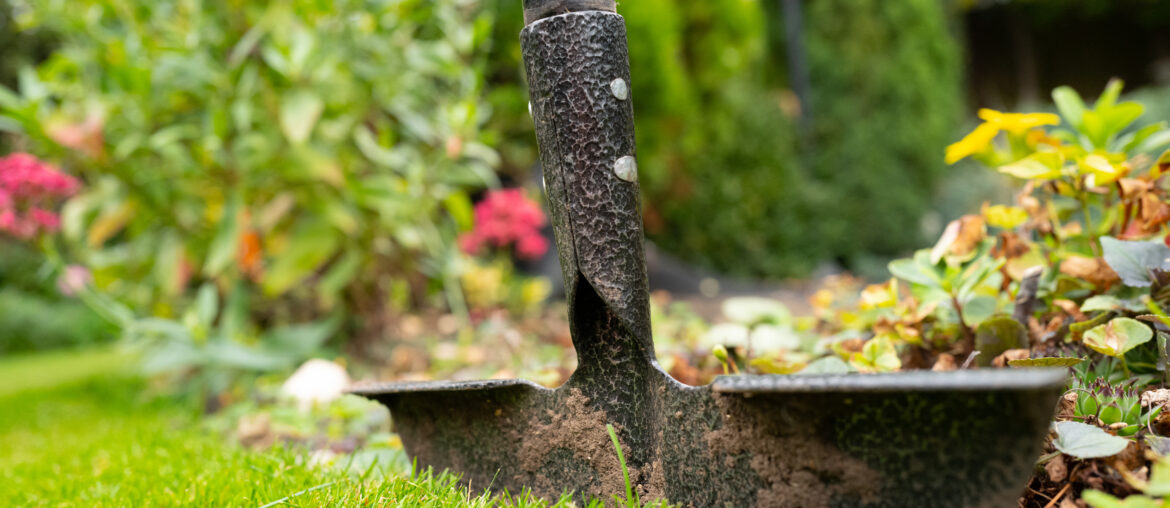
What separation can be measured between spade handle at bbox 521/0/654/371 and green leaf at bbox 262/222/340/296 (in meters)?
1.56

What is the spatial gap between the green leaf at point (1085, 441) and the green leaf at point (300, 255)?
202 cm

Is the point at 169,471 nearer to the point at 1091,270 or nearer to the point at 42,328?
the point at 1091,270

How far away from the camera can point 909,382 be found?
0.59 meters

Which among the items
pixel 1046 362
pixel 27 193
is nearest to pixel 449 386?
pixel 1046 362

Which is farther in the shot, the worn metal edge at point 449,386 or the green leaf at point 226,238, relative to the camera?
the green leaf at point 226,238

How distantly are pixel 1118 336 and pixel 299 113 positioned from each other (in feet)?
6.36

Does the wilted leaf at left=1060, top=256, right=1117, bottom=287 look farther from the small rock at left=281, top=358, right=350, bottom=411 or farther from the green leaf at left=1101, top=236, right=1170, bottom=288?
the small rock at left=281, top=358, right=350, bottom=411

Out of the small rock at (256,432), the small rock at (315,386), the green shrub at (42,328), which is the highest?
the small rock at (315,386)

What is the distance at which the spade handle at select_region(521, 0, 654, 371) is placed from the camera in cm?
81

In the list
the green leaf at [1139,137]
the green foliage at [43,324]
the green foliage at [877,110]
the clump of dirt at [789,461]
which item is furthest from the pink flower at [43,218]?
the green foliage at [43,324]

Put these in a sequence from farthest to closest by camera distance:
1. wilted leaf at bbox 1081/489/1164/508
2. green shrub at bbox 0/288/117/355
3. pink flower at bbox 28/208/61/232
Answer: green shrub at bbox 0/288/117/355
pink flower at bbox 28/208/61/232
wilted leaf at bbox 1081/489/1164/508

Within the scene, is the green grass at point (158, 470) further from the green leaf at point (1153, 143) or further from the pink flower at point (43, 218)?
the green leaf at point (1153, 143)

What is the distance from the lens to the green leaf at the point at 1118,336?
820mm

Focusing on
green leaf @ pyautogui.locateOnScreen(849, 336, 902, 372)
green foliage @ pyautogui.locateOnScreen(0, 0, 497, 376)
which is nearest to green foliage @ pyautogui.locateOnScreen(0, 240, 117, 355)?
green foliage @ pyautogui.locateOnScreen(0, 0, 497, 376)
